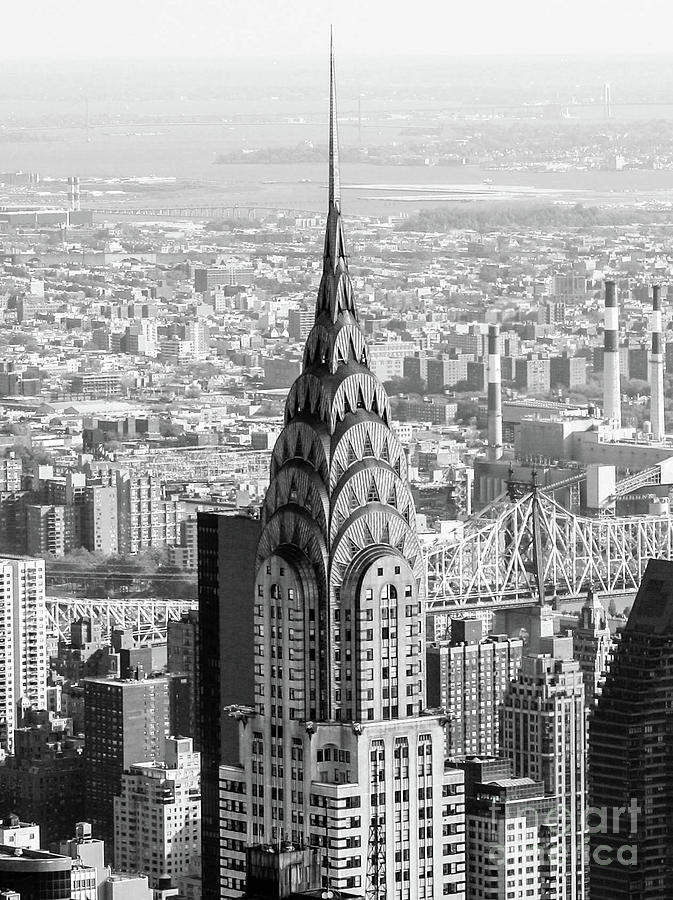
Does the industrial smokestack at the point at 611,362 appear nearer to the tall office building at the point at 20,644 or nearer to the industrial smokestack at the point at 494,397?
the industrial smokestack at the point at 494,397

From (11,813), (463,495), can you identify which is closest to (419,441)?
(463,495)

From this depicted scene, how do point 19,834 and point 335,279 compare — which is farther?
point 19,834

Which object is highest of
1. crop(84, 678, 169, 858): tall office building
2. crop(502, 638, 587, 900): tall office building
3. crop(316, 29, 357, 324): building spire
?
crop(316, 29, 357, 324): building spire

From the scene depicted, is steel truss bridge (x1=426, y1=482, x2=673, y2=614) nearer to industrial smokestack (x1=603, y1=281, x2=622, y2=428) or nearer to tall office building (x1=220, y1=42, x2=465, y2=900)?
industrial smokestack (x1=603, y1=281, x2=622, y2=428)

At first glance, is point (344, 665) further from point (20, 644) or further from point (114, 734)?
point (20, 644)

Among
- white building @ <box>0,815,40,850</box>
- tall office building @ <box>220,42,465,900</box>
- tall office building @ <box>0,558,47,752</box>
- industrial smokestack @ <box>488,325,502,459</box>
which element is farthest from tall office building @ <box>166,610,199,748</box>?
industrial smokestack @ <box>488,325,502,459</box>

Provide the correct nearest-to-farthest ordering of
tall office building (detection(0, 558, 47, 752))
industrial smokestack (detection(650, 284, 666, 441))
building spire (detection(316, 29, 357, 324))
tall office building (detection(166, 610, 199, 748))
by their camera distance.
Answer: building spire (detection(316, 29, 357, 324))
tall office building (detection(166, 610, 199, 748))
tall office building (detection(0, 558, 47, 752))
industrial smokestack (detection(650, 284, 666, 441))

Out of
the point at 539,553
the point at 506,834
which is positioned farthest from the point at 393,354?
the point at 506,834
